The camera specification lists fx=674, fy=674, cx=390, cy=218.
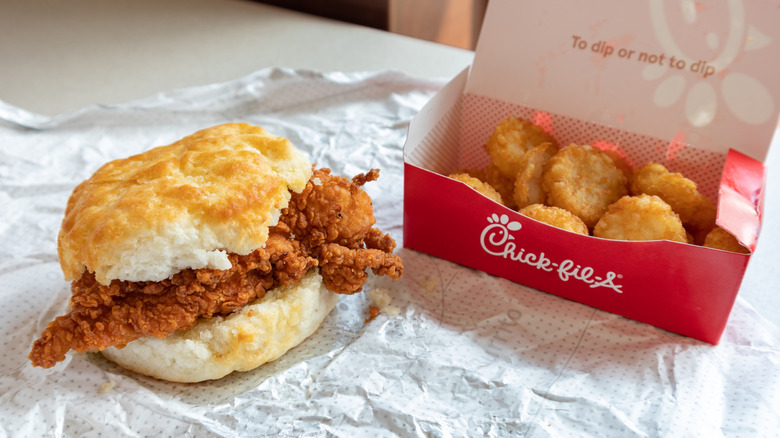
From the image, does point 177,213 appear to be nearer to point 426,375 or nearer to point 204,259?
point 204,259

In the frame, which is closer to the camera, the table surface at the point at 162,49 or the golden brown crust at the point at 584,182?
the golden brown crust at the point at 584,182

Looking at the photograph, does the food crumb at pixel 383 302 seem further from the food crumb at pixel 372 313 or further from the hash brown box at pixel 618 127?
the hash brown box at pixel 618 127

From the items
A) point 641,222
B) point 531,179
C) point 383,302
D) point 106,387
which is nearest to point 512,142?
point 531,179

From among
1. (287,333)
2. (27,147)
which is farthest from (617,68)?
(27,147)

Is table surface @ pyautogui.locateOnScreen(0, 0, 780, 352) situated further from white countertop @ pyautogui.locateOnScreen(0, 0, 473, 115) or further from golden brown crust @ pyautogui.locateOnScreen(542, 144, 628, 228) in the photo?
golden brown crust @ pyautogui.locateOnScreen(542, 144, 628, 228)

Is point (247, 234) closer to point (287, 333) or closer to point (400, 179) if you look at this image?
point (287, 333)

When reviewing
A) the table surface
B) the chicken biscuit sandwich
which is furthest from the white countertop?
the chicken biscuit sandwich

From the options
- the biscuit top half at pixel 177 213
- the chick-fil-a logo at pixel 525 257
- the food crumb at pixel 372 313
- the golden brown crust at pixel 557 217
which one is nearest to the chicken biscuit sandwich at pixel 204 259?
the biscuit top half at pixel 177 213
